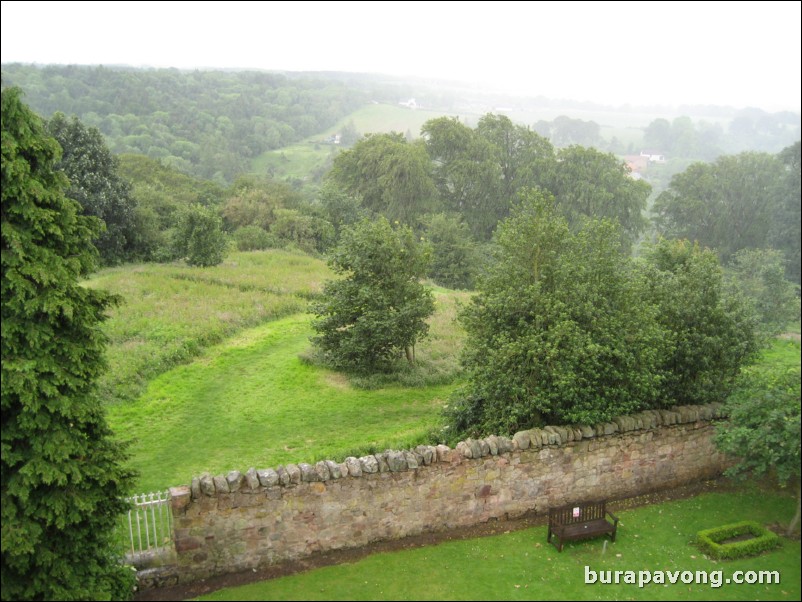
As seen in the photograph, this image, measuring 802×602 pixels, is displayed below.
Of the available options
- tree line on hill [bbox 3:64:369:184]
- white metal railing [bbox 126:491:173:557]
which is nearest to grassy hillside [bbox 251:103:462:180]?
tree line on hill [bbox 3:64:369:184]

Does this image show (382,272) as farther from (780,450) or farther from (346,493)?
(780,450)

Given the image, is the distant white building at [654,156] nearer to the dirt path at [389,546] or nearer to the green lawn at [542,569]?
the dirt path at [389,546]

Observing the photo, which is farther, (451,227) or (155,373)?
(451,227)

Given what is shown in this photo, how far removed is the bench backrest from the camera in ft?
35.4

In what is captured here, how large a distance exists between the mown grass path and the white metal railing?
1.98 m

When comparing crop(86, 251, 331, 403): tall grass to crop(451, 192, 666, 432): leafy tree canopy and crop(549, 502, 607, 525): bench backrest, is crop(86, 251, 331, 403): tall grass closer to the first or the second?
crop(451, 192, 666, 432): leafy tree canopy

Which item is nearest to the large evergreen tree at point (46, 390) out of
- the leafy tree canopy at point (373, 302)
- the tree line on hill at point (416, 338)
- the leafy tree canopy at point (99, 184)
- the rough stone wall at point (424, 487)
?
the tree line on hill at point (416, 338)

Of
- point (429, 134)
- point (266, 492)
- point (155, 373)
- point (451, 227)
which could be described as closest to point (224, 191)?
point (429, 134)

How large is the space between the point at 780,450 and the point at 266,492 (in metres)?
8.27

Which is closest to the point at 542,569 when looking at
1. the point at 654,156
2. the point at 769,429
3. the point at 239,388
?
the point at 769,429

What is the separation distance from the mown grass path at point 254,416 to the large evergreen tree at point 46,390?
468cm

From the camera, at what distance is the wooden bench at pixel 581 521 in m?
10.6

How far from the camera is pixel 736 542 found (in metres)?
10.4

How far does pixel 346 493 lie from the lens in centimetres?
1048
